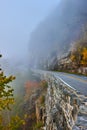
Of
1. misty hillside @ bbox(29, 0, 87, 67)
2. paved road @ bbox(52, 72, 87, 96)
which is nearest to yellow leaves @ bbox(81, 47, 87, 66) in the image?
misty hillside @ bbox(29, 0, 87, 67)

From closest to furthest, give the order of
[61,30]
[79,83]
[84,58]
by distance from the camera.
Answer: [79,83], [84,58], [61,30]

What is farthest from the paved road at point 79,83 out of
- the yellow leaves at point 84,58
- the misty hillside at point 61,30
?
the misty hillside at point 61,30

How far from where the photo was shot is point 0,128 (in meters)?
13.4

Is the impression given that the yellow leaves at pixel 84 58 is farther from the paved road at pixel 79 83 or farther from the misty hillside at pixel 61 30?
the paved road at pixel 79 83

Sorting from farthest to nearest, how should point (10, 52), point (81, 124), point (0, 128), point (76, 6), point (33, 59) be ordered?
point (10, 52), point (33, 59), point (76, 6), point (0, 128), point (81, 124)

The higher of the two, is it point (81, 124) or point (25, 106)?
point (81, 124)

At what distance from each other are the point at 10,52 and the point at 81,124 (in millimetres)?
166441

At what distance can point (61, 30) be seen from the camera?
295ft

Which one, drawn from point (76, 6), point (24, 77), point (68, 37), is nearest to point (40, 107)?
point (68, 37)

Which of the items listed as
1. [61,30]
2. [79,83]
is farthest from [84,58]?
[61,30]

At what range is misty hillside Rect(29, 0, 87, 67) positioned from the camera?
79.2 metres

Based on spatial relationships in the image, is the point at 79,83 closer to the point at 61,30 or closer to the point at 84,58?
the point at 84,58

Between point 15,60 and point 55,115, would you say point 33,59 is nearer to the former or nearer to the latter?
point 15,60

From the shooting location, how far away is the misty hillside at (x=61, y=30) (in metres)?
79.2
